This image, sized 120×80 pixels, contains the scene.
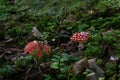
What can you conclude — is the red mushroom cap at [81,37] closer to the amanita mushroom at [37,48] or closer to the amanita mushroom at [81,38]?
the amanita mushroom at [81,38]

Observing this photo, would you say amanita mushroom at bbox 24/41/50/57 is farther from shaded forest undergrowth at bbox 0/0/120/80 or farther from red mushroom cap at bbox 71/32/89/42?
red mushroom cap at bbox 71/32/89/42

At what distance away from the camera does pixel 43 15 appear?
5.65m

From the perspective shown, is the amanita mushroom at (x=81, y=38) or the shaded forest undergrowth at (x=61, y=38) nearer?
the shaded forest undergrowth at (x=61, y=38)

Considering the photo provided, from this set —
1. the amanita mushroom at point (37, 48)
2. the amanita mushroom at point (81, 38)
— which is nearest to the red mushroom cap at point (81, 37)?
the amanita mushroom at point (81, 38)

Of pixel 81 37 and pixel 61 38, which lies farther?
pixel 61 38

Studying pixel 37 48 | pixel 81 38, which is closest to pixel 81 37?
pixel 81 38

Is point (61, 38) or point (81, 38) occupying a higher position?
point (81, 38)

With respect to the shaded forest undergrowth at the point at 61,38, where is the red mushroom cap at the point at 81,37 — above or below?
above

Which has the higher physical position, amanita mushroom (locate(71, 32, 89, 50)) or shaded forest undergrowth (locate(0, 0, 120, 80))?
amanita mushroom (locate(71, 32, 89, 50))

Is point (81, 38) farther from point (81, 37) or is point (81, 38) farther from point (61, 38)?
point (61, 38)

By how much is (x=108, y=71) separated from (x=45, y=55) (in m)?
0.89

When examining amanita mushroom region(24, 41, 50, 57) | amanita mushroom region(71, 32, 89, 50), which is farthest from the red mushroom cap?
amanita mushroom region(24, 41, 50, 57)

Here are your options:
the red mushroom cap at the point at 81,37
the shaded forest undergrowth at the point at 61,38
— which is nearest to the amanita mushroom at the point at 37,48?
the shaded forest undergrowth at the point at 61,38

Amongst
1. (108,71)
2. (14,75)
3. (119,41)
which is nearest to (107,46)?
(119,41)
